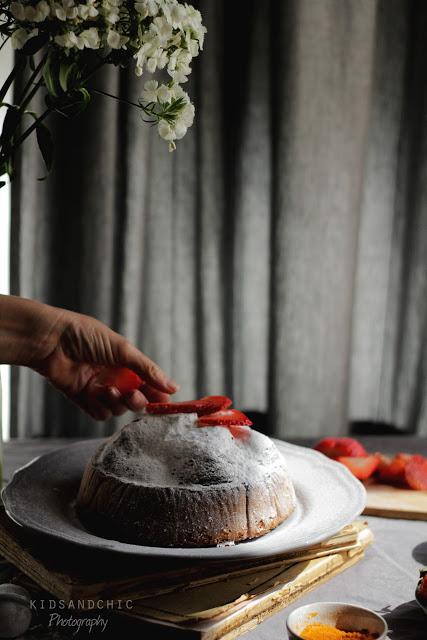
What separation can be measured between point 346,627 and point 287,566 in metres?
0.20

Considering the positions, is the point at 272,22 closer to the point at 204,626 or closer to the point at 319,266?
the point at 319,266

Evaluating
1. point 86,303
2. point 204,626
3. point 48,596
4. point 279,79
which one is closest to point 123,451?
point 48,596

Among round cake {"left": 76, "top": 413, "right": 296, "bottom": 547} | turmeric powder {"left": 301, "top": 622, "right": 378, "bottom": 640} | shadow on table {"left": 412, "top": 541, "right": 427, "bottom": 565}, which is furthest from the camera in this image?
shadow on table {"left": 412, "top": 541, "right": 427, "bottom": 565}

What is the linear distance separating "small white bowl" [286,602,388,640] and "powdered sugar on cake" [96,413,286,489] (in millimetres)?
256

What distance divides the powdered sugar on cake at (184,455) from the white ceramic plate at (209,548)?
87 mm

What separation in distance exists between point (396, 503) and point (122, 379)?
57 cm

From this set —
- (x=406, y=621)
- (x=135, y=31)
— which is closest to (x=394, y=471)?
(x=406, y=621)

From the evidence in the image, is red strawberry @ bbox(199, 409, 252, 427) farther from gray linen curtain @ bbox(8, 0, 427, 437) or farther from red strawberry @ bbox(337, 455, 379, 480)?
gray linen curtain @ bbox(8, 0, 427, 437)

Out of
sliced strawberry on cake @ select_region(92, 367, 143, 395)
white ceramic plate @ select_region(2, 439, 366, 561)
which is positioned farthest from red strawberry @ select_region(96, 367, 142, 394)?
white ceramic plate @ select_region(2, 439, 366, 561)

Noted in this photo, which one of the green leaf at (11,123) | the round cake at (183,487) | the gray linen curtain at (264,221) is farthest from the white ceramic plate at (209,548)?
the gray linen curtain at (264,221)

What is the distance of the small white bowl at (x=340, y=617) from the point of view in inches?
33.4

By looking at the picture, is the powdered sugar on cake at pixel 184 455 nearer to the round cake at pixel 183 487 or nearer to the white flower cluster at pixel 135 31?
the round cake at pixel 183 487

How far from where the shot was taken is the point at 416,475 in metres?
1.49

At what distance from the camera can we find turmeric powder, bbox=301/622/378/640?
84 centimetres
